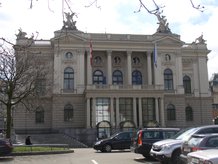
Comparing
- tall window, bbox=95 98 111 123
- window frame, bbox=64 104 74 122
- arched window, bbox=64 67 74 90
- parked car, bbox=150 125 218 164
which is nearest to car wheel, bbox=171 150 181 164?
parked car, bbox=150 125 218 164

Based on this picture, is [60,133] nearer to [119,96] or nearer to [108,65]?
[119,96]

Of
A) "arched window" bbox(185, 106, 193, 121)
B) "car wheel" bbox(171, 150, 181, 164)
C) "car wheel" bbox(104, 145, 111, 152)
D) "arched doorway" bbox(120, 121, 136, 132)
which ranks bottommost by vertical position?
"car wheel" bbox(104, 145, 111, 152)

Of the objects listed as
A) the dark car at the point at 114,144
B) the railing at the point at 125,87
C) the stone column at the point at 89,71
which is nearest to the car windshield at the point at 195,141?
the dark car at the point at 114,144

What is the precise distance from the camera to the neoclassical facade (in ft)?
190

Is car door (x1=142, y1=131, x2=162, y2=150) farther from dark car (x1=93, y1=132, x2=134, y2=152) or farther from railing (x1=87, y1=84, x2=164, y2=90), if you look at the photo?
railing (x1=87, y1=84, x2=164, y2=90)

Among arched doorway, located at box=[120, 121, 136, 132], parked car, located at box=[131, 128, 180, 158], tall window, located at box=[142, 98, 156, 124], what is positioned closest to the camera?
parked car, located at box=[131, 128, 180, 158]

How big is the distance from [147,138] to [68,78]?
41.7 m

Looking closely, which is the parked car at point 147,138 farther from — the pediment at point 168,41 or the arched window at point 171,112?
the pediment at point 168,41

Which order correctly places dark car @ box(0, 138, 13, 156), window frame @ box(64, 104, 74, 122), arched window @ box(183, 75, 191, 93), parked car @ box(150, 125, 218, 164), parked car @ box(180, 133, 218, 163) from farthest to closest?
1. arched window @ box(183, 75, 191, 93)
2. window frame @ box(64, 104, 74, 122)
3. dark car @ box(0, 138, 13, 156)
4. parked car @ box(150, 125, 218, 164)
5. parked car @ box(180, 133, 218, 163)

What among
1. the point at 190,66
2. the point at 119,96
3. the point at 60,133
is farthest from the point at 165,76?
the point at 60,133

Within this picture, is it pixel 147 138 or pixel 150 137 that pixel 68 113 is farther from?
pixel 147 138

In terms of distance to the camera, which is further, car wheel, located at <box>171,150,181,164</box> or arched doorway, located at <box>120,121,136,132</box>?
arched doorway, located at <box>120,121,136,132</box>

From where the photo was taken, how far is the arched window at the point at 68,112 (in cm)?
6075

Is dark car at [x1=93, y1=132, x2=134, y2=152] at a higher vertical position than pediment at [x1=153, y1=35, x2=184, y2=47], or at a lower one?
lower
